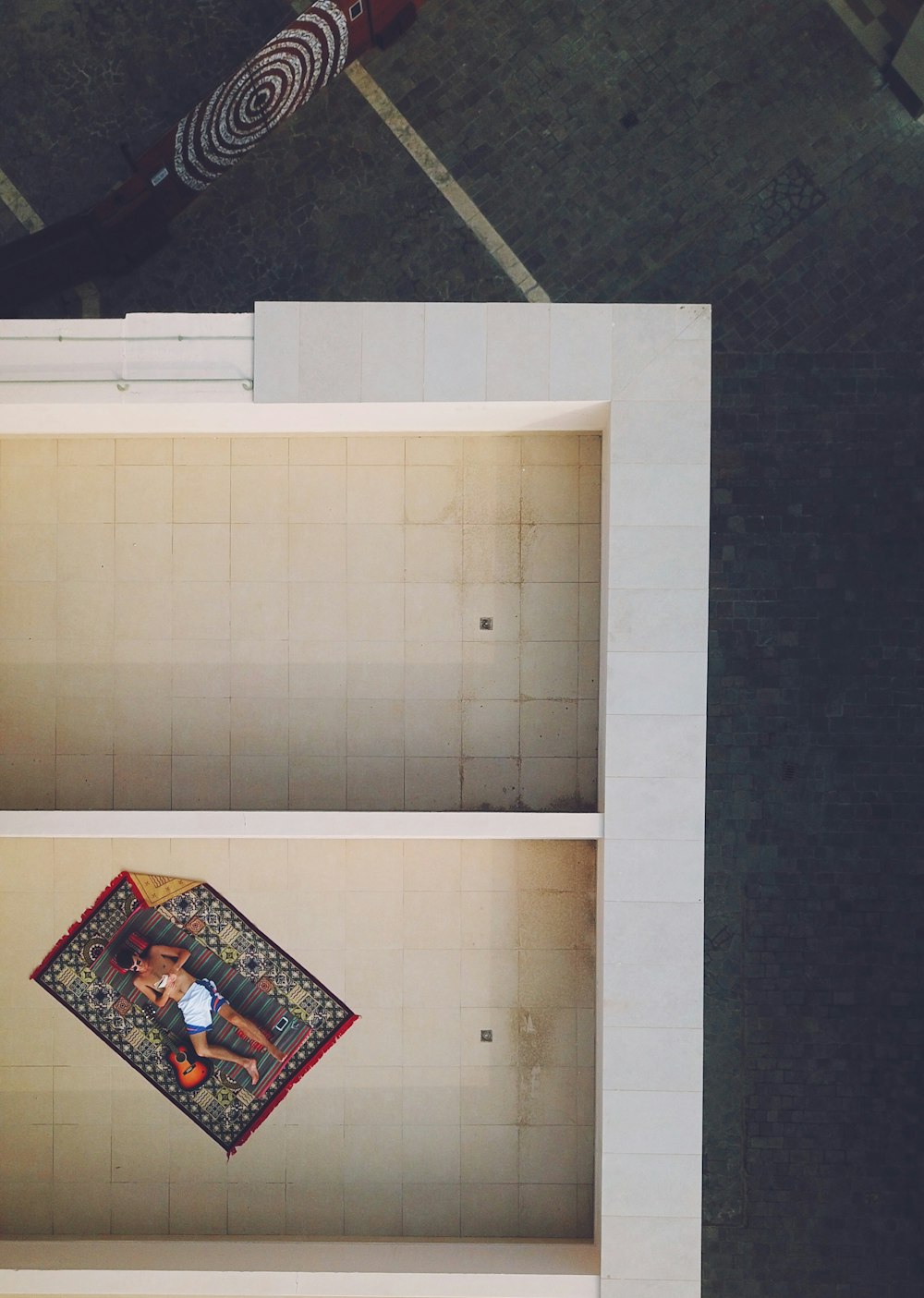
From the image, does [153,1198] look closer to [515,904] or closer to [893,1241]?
[515,904]

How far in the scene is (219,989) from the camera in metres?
9.54

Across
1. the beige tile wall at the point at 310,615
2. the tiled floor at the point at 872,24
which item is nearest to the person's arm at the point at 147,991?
the beige tile wall at the point at 310,615

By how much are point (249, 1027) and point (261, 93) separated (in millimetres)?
10440

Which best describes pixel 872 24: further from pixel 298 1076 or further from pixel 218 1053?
pixel 218 1053

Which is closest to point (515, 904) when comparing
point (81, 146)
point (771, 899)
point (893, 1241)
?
point (771, 899)

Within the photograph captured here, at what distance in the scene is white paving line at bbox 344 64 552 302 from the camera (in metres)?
12.0

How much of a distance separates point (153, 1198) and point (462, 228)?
11.2 m

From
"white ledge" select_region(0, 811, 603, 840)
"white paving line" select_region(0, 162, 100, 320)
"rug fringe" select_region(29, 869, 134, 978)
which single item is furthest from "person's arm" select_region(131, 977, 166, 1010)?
"white paving line" select_region(0, 162, 100, 320)

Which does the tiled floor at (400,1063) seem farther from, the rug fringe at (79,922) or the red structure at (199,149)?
the red structure at (199,149)

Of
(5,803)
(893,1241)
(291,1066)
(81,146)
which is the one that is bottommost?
(893,1241)

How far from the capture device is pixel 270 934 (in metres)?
9.52

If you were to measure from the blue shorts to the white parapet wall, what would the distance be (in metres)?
2.00

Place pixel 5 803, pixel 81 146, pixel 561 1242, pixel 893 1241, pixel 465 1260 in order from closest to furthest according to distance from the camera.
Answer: pixel 465 1260
pixel 561 1242
pixel 5 803
pixel 893 1241
pixel 81 146

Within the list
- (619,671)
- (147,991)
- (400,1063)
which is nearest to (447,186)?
(619,671)
